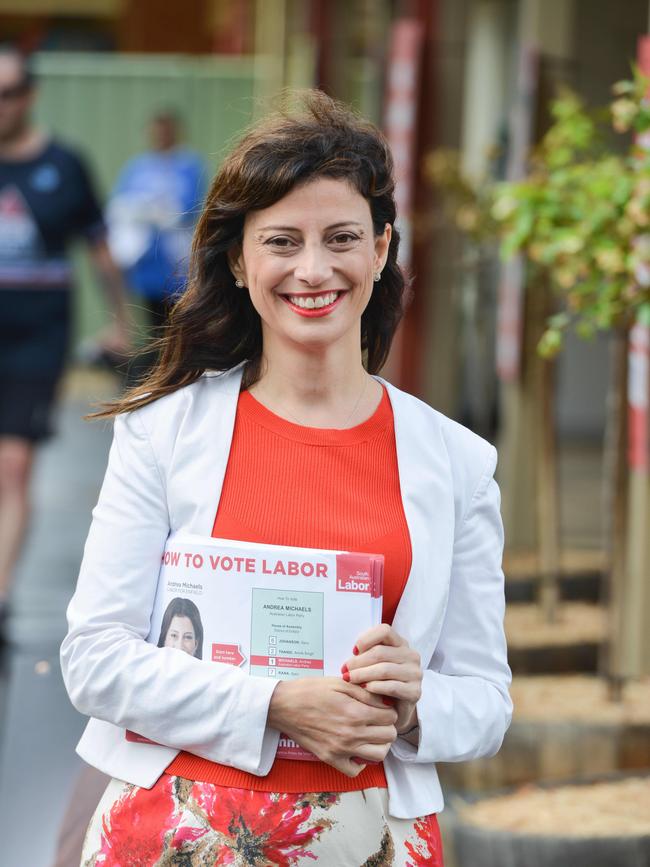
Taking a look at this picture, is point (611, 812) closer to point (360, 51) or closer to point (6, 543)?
point (6, 543)

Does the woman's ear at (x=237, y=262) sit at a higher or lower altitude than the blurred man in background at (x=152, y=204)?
lower

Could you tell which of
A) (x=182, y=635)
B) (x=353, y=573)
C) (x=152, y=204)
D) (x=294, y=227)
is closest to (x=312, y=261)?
(x=294, y=227)

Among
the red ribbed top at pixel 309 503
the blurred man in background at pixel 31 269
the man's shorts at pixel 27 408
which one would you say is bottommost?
the red ribbed top at pixel 309 503

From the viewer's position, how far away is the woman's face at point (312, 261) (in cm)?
229

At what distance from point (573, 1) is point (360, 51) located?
7.18 meters

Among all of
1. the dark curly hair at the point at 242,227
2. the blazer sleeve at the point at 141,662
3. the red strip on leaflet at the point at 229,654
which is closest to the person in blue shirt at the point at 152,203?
the dark curly hair at the point at 242,227

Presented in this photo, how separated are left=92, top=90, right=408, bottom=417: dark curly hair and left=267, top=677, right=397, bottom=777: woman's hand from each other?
19.7 inches

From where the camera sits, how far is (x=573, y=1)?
301 inches

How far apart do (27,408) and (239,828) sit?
4.78 m

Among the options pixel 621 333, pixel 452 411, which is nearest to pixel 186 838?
pixel 621 333

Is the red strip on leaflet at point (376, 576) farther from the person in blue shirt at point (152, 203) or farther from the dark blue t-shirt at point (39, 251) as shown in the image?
the person in blue shirt at point (152, 203)

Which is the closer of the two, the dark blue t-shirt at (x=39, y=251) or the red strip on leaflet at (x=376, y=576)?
the red strip on leaflet at (x=376, y=576)

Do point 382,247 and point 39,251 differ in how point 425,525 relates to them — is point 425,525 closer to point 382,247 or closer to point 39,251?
point 382,247

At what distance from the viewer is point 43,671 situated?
4.39 m
